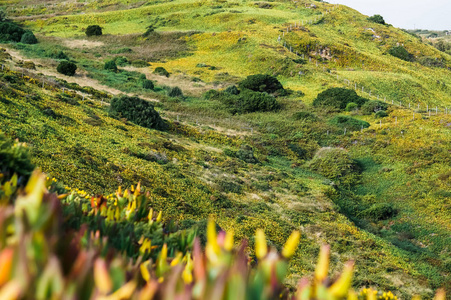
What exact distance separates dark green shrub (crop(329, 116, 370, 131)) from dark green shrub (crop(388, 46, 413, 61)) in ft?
116

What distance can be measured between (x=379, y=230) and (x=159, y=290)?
1715cm

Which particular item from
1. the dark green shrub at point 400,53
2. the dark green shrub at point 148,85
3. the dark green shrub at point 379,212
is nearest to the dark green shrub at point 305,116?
the dark green shrub at point 148,85

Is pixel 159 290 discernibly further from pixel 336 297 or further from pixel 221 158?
pixel 221 158

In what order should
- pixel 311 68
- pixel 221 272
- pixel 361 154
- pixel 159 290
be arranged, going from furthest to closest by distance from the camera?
pixel 311 68, pixel 361 154, pixel 159 290, pixel 221 272

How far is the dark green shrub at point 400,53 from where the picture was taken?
201 feet

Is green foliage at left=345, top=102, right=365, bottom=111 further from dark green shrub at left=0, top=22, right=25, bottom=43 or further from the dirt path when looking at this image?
dark green shrub at left=0, top=22, right=25, bottom=43

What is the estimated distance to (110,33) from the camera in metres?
64.2

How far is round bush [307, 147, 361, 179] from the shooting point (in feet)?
78.3

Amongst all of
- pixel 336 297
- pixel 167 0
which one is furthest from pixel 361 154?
pixel 167 0

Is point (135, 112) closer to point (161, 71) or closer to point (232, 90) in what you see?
point (232, 90)

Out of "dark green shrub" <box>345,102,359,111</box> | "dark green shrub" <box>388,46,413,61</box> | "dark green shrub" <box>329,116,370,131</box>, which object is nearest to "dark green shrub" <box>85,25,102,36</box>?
"dark green shrub" <box>345,102,359,111</box>

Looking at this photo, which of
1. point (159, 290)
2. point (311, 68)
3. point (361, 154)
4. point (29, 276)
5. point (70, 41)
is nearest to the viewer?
point (29, 276)

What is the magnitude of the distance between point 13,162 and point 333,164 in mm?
23153

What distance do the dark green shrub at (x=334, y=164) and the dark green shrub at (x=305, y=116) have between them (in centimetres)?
800
